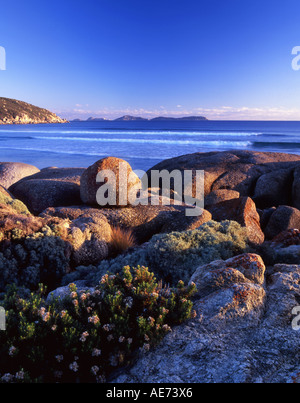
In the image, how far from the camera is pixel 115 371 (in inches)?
109

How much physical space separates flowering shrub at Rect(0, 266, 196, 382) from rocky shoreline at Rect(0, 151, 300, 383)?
0.68ft

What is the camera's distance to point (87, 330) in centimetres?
292

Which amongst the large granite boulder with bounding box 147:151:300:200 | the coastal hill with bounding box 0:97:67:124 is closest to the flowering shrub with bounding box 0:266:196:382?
the large granite boulder with bounding box 147:151:300:200

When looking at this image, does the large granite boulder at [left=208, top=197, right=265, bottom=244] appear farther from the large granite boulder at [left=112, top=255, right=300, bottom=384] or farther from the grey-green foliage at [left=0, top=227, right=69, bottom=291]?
the grey-green foliage at [left=0, top=227, right=69, bottom=291]

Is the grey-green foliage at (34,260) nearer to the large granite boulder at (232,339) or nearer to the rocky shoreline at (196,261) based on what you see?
the rocky shoreline at (196,261)

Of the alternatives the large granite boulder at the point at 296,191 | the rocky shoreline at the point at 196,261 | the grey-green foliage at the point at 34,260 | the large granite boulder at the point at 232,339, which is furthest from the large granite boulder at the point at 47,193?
the large granite boulder at the point at 296,191

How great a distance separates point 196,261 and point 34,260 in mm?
3165
